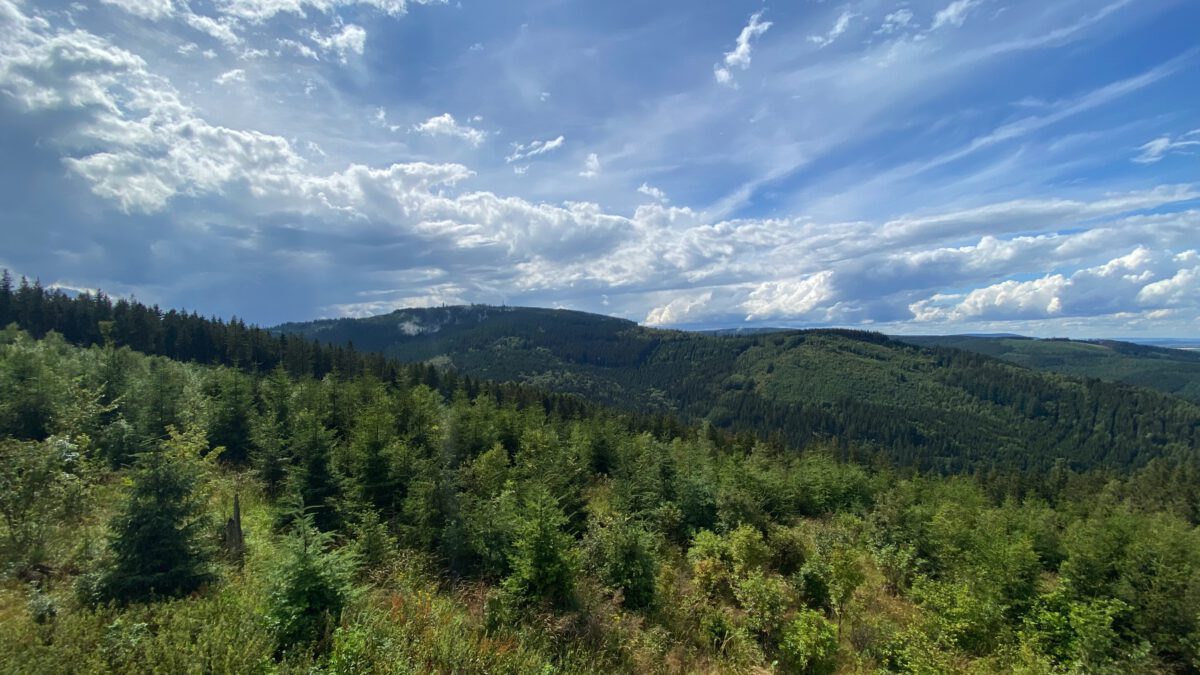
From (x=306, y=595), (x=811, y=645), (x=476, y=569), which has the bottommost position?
(x=811, y=645)

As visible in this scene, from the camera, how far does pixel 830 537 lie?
78.9 feet

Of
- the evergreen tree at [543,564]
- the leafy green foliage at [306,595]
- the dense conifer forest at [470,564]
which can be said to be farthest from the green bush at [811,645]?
the leafy green foliage at [306,595]

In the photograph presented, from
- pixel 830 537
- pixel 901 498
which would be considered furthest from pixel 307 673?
pixel 901 498

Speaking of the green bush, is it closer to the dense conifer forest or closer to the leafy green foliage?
the dense conifer forest

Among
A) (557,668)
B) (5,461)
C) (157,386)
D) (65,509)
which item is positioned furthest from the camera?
(157,386)

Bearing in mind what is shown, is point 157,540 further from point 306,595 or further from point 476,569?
point 476,569

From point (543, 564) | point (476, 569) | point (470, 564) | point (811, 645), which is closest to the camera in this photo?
point (811, 645)

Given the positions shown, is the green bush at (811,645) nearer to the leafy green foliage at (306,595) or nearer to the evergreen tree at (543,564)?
the evergreen tree at (543,564)

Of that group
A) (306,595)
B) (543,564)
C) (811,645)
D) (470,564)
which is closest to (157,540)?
(306,595)

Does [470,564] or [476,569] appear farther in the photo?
[470,564]

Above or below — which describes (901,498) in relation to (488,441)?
below

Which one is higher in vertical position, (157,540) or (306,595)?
(157,540)

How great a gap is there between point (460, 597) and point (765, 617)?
9.32 m

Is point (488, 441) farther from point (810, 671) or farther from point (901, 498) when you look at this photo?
point (901, 498)
